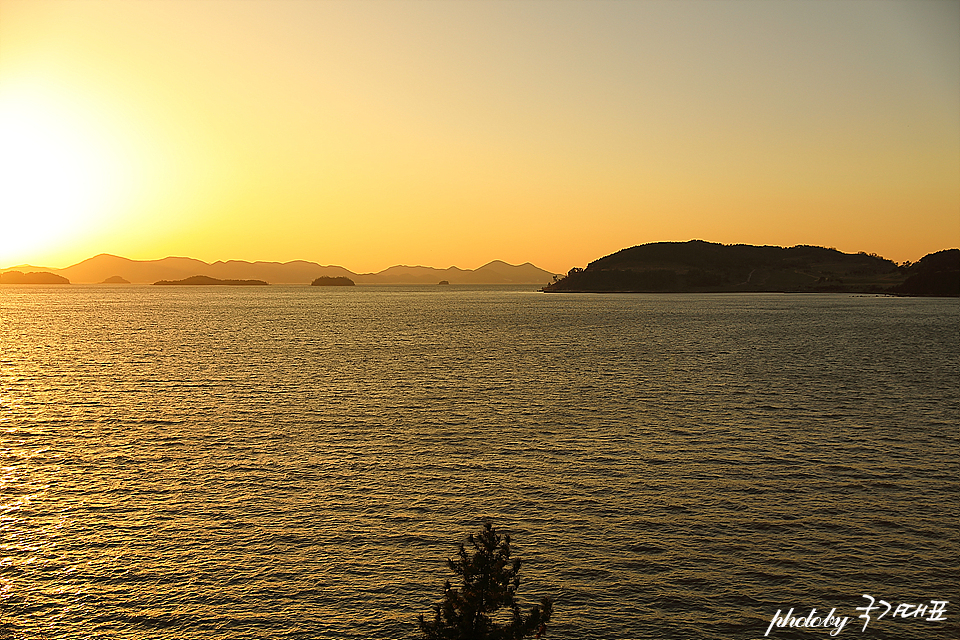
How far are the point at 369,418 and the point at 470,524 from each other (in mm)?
22856

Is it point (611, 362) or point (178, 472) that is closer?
point (178, 472)

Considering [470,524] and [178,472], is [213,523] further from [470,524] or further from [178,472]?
[470,524]

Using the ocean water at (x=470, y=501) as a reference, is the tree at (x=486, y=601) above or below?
above

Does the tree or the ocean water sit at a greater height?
the tree

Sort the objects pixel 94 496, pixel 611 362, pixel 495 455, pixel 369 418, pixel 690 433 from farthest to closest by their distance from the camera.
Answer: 1. pixel 611 362
2. pixel 369 418
3. pixel 690 433
4. pixel 495 455
5. pixel 94 496

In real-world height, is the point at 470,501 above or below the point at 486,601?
below

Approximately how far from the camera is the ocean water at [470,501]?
67.4 ft

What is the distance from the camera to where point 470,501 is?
29.5 m

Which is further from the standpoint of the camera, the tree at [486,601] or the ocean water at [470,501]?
the ocean water at [470,501]

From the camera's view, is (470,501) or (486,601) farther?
(470,501)

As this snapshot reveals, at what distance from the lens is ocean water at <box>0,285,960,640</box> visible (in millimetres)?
20547

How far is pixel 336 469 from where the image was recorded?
3441 centimetres

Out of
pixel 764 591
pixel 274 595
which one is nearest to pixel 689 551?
pixel 764 591

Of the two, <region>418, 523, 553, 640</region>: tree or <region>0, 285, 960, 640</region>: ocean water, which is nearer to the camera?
<region>418, 523, 553, 640</region>: tree
